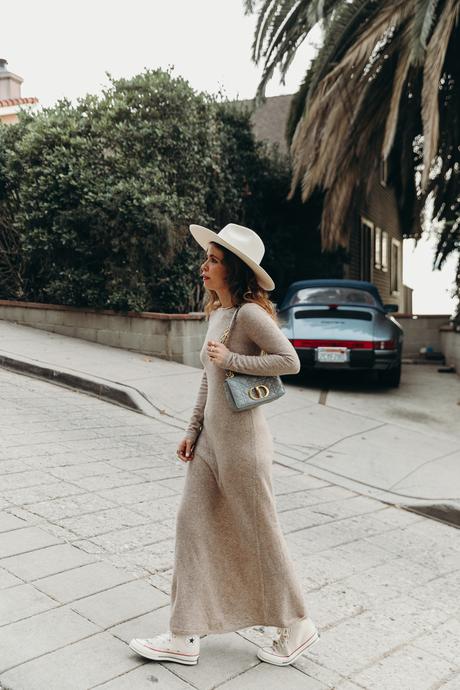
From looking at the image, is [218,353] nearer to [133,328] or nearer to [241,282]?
[241,282]

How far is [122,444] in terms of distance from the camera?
6555 mm

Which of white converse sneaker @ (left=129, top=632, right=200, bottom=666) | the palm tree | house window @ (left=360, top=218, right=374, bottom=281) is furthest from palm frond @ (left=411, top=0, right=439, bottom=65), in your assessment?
house window @ (left=360, top=218, right=374, bottom=281)

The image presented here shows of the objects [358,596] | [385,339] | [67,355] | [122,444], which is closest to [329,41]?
[385,339]

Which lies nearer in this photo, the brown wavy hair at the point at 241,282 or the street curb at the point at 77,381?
the brown wavy hair at the point at 241,282

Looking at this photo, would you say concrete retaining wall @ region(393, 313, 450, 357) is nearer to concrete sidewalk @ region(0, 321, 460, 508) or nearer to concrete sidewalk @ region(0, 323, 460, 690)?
concrete sidewalk @ region(0, 321, 460, 508)

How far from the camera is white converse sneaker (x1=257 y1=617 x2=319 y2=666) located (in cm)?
297

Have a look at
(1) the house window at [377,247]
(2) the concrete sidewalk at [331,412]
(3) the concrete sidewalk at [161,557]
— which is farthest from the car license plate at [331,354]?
(1) the house window at [377,247]

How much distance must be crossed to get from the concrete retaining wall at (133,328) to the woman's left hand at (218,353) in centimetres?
803

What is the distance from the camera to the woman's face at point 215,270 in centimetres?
309

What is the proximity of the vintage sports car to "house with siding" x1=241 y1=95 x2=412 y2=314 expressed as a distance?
475 centimetres

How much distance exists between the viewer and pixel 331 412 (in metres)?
9.05

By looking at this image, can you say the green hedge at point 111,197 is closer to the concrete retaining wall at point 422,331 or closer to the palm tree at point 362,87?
the palm tree at point 362,87

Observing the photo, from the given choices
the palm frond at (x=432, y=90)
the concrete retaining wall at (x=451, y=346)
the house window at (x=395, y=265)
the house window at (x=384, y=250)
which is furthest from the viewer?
the house window at (x=395, y=265)

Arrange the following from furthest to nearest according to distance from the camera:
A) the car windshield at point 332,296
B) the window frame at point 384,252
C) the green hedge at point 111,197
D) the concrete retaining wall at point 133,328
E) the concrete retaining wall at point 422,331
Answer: the window frame at point 384,252, the concrete retaining wall at point 422,331, the car windshield at point 332,296, the green hedge at point 111,197, the concrete retaining wall at point 133,328
